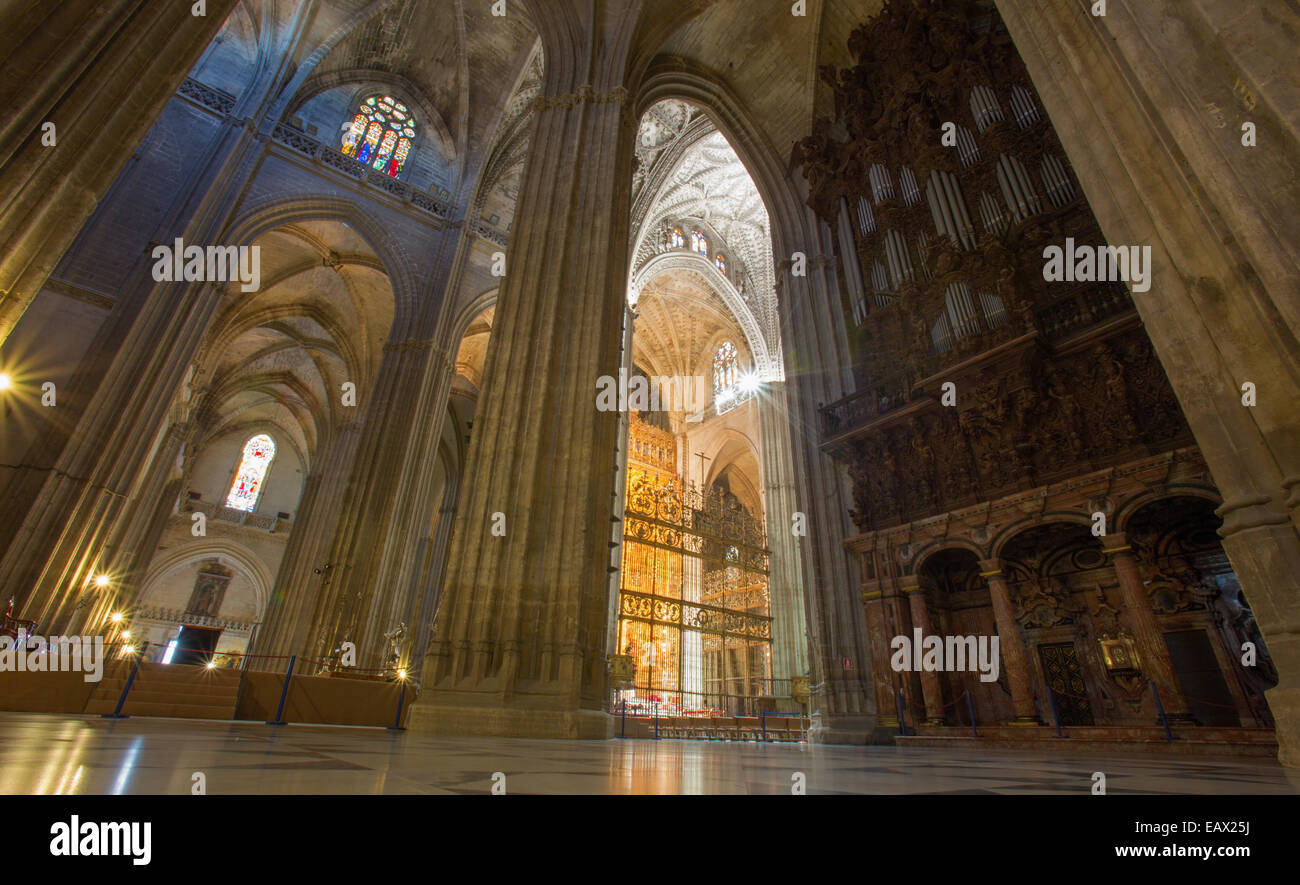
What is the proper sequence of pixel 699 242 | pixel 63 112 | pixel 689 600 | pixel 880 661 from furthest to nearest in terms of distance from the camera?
pixel 699 242 < pixel 689 600 < pixel 880 661 < pixel 63 112

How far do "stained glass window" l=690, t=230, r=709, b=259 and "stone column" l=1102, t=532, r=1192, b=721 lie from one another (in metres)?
17.0

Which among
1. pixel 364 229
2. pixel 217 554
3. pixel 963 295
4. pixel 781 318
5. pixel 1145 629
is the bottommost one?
pixel 1145 629

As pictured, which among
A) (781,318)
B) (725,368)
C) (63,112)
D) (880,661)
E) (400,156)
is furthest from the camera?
(725,368)

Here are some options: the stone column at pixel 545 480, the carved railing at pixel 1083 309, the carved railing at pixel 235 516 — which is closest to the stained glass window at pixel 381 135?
the stone column at pixel 545 480

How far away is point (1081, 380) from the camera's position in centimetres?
659

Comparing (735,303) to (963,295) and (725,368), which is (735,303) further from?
(963,295)

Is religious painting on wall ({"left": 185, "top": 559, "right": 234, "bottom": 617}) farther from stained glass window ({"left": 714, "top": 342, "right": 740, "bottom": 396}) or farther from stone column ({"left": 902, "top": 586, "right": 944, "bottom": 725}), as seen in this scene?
stone column ({"left": 902, "top": 586, "right": 944, "bottom": 725})

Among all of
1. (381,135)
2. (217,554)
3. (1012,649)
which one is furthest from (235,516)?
(1012,649)

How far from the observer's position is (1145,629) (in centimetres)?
568

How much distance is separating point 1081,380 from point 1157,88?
Result: 3.92 metres

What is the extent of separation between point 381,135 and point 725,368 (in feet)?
50.2

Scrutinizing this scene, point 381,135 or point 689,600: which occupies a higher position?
point 381,135

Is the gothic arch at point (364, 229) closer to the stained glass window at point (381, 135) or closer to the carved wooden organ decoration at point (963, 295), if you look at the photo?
the stained glass window at point (381, 135)
